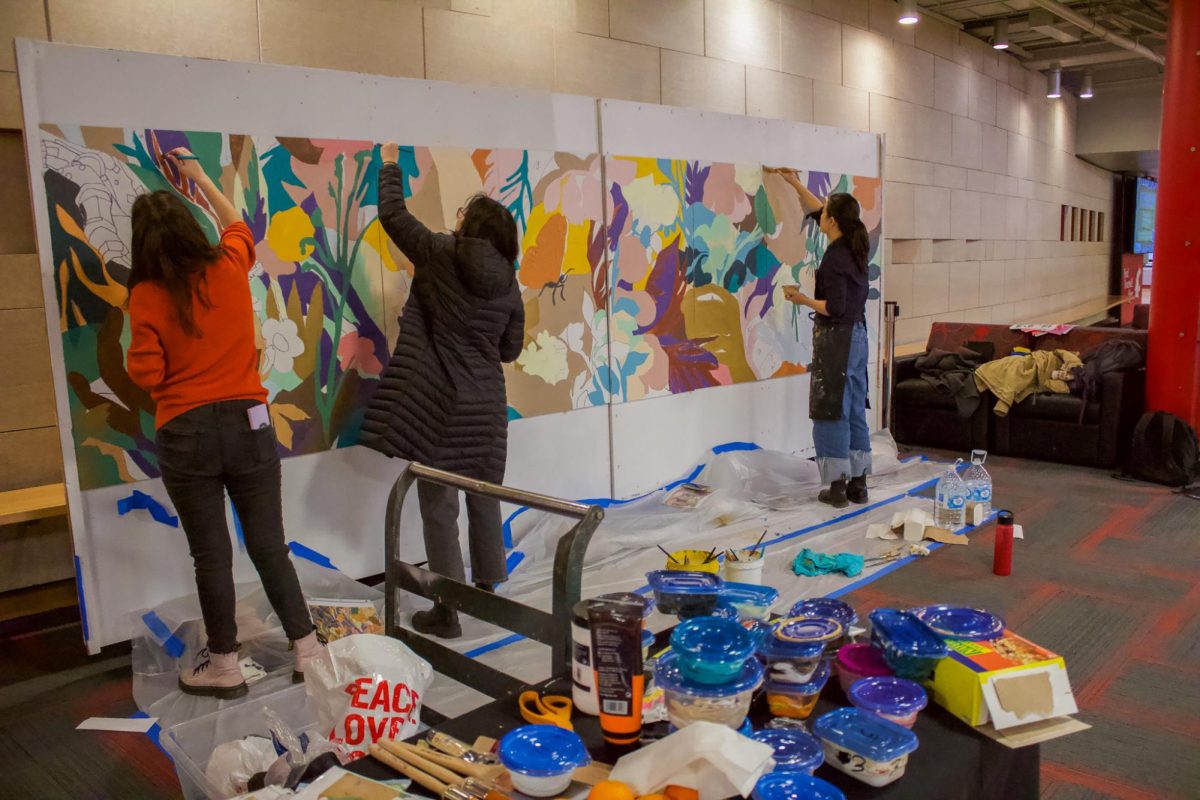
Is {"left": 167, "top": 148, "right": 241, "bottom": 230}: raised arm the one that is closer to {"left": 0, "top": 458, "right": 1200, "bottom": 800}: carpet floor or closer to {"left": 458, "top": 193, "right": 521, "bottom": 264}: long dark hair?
{"left": 458, "top": 193, "right": 521, "bottom": 264}: long dark hair

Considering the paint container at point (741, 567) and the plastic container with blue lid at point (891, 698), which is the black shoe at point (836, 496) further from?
the plastic container with blue lid at point (891, 698)

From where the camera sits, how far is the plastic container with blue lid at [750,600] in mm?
1653

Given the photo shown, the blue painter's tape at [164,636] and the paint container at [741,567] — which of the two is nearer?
the paint container at [741,567]

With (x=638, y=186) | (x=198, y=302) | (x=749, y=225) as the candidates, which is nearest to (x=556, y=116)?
(x=638, y=186)

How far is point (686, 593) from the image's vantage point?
5.23 ft

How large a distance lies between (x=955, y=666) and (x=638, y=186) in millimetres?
3211

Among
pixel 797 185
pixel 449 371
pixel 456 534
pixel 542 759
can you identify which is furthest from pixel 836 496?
pixel 542 759

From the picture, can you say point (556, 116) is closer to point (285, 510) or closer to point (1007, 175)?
point (285, 510)

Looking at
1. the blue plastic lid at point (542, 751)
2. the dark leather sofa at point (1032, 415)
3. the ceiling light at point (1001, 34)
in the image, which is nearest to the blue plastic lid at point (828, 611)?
the blue plastic lid at point (542, 751)

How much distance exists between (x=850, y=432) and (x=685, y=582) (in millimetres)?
3049

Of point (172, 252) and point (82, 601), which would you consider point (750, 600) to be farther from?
point (82, 601)

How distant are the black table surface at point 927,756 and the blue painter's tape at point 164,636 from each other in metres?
1.79

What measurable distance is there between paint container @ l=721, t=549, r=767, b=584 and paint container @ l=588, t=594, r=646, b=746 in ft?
4.50

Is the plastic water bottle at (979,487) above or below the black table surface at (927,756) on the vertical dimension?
below
